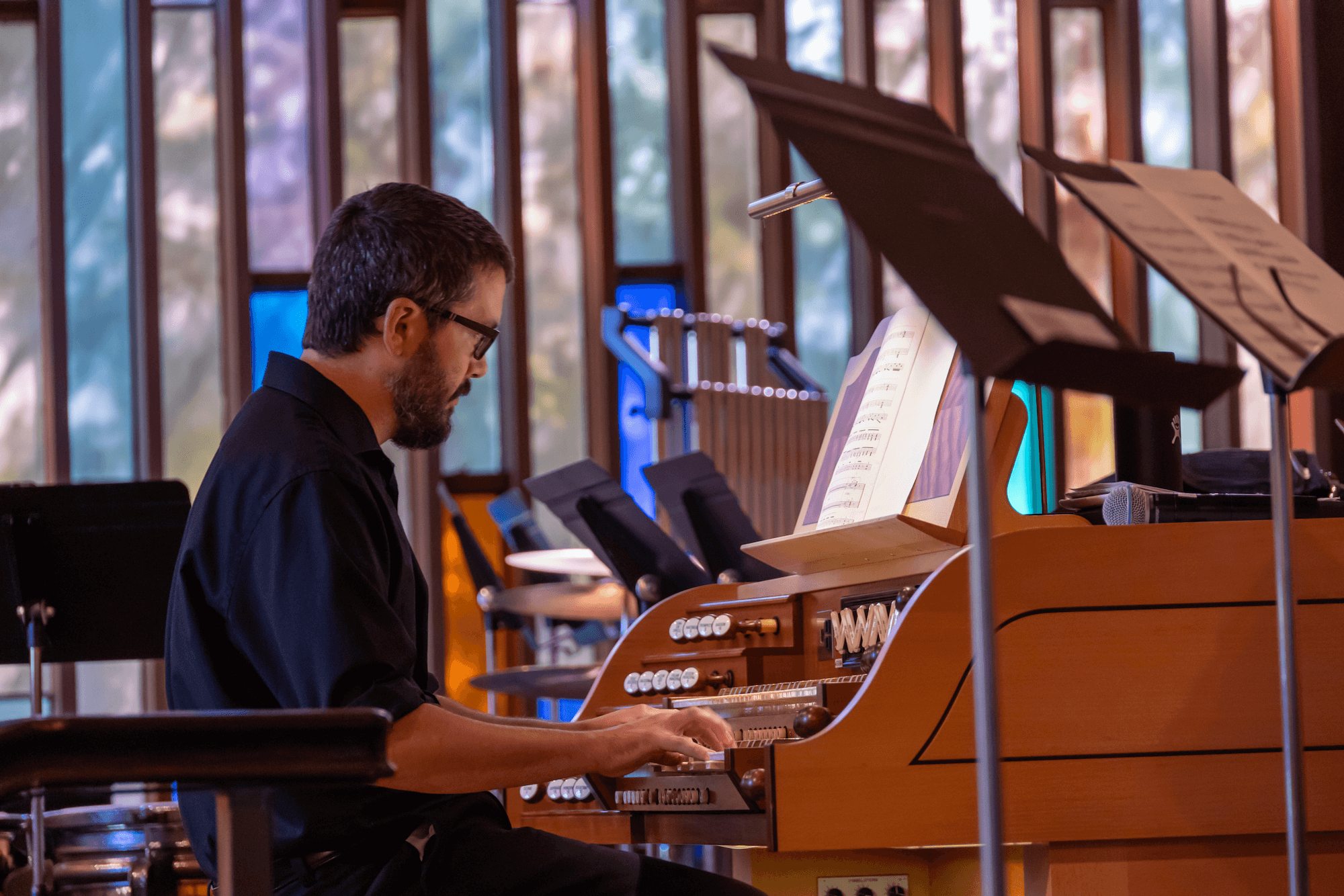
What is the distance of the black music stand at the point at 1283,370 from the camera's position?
1.46m

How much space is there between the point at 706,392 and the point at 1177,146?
2.96 meters

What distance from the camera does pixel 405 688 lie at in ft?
5.36

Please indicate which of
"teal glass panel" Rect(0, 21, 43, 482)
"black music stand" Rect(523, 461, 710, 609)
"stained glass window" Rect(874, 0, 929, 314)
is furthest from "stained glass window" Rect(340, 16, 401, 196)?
"black music stand" Rect(523, 461, 710, 609)

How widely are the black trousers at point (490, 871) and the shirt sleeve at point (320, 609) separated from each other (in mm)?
208

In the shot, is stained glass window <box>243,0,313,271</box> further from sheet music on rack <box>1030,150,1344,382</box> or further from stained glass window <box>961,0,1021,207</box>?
sheet music on rack <box>1030,150,1344,382</box>

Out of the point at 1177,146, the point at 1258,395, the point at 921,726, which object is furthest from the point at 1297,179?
the point at 921,726

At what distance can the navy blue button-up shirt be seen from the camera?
5.32 ft

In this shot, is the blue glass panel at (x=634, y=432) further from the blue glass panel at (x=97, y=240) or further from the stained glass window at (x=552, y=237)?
the blue glass panel at (x=97, y=240)

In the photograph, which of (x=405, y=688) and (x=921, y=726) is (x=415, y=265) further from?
(x=921, y=726)

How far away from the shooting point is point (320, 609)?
162 centimetres

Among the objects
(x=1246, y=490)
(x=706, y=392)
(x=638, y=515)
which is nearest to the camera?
(x=1246, y=490)

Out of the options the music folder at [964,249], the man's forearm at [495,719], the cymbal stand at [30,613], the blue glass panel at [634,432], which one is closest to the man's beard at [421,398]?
the man's forearm at [495,719]

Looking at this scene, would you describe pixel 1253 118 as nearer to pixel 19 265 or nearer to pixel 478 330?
pixel 19 265

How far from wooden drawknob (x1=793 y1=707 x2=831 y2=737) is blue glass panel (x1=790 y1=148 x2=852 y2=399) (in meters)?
5.02
